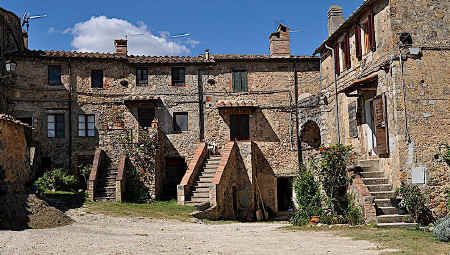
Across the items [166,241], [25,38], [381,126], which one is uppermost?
[25,38]

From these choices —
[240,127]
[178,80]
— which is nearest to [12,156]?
[178,80]

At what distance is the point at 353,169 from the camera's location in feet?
53.5

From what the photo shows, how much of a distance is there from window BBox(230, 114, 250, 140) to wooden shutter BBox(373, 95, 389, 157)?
11.6m

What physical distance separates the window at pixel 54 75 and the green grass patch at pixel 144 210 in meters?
9.35

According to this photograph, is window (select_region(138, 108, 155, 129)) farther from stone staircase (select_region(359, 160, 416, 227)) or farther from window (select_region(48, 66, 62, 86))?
stone staircase (select_region(359, 160, 416, 227))

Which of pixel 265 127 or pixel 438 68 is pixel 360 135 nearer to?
pixel 438 68

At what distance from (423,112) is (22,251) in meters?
13.3

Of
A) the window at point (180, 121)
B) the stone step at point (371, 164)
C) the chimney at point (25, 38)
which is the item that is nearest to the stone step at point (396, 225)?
the stone step at point (371, 164)

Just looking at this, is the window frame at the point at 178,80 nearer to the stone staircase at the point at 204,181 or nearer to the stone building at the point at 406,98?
the stone staircase at the point at 204,181

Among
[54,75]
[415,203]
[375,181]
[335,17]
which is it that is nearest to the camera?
[415,203]

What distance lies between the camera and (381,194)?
15812 millimetres

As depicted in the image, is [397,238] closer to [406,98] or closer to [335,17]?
[406,98]

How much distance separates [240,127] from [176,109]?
4097mm

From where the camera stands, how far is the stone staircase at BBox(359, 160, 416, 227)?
48.0ft
